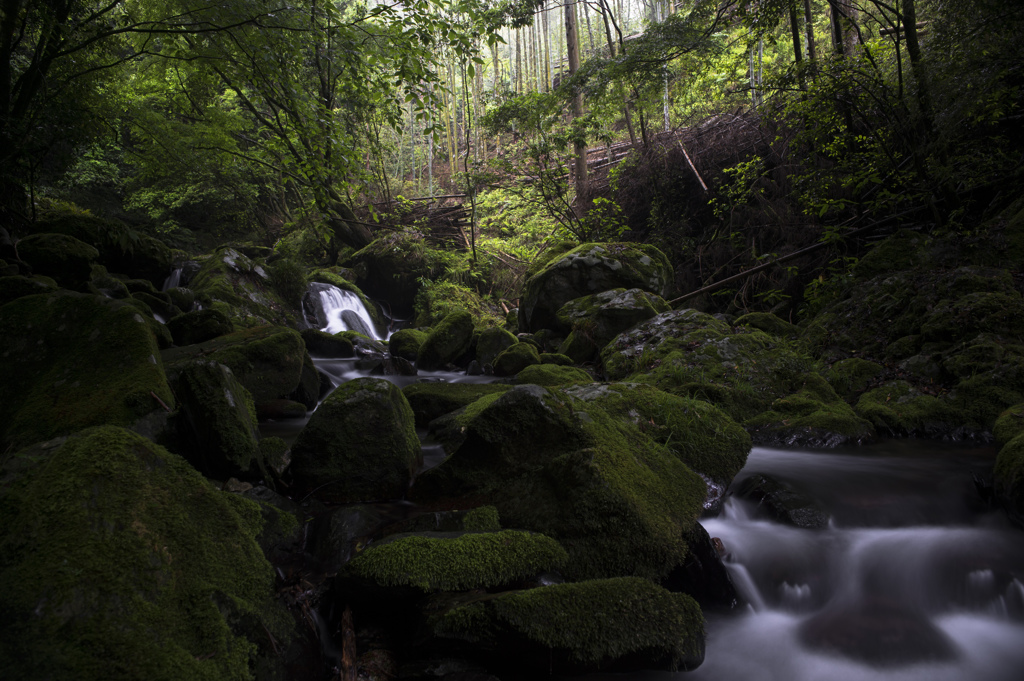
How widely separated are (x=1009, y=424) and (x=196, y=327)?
29.1ft

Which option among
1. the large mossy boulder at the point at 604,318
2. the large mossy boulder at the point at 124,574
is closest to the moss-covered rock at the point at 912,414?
the large mossy boulder at the point at 604,318

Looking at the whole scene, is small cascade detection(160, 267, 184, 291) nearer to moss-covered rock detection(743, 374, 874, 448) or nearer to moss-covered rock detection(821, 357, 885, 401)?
moss-covered rock detection(743, 374, 874, 448)

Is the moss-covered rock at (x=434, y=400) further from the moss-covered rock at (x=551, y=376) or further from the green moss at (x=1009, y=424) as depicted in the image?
the green moss at (x=1009, y=424)

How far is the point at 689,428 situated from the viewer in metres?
3.81

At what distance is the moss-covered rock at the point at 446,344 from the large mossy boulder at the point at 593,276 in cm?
155

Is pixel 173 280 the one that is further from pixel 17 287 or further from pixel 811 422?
pixel 811 422

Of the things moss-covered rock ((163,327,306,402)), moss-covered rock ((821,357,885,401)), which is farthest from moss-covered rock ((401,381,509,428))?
moss-covered rock ((821,357,885,401))

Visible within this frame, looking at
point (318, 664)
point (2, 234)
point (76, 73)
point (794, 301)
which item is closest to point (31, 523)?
point (318, 664)

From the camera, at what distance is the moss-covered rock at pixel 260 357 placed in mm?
5445

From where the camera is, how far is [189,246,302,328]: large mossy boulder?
9656 millimetres

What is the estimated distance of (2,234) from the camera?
21.4 feet

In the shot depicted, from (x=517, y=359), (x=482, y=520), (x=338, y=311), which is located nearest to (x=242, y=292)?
(x=338, y=311)

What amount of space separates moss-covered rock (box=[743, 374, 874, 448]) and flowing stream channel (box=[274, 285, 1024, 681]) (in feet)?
1.94

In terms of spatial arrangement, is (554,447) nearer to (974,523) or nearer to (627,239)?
(974,523)
